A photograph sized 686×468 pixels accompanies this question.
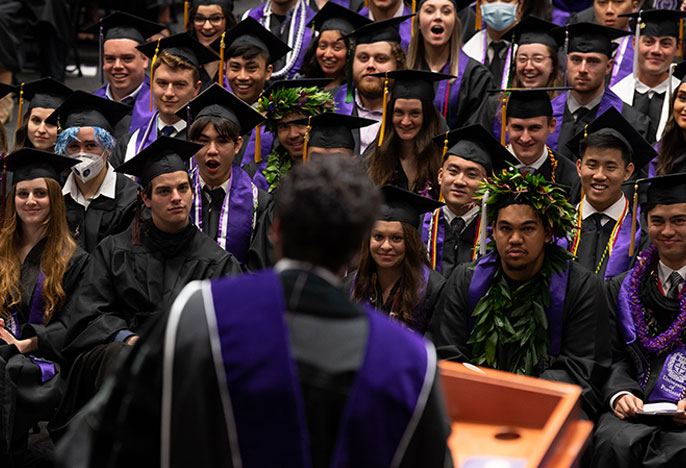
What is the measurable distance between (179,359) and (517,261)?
286 centimetres

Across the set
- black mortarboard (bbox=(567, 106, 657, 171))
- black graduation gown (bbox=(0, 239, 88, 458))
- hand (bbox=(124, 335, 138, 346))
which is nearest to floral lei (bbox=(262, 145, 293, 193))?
black graduation gown (bbox=(0, 239, 88, 458))

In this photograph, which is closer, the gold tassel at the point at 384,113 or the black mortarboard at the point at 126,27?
the gold tassel at the point at 384,113

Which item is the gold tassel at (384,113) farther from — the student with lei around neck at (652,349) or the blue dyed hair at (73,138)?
the student with lei around neck at (652,349)

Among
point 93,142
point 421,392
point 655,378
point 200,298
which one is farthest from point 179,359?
point 93,142

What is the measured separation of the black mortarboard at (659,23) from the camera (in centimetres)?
695

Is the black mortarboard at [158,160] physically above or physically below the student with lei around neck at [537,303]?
above

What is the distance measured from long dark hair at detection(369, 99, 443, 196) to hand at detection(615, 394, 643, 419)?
6.08ft

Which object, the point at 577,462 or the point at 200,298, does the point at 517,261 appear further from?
the point at 200,298

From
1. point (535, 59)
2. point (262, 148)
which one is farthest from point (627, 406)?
point (262, 148)

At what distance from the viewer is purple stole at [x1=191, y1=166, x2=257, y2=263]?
580 cm

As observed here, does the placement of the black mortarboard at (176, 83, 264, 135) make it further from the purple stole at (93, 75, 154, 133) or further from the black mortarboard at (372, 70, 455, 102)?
the purple stole at (93, 75, 154, 133)

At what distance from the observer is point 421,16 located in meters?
7.11

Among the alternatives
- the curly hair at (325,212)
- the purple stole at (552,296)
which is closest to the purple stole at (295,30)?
the purple stole at (552,296)

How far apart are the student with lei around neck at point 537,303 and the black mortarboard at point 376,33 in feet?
8.48
